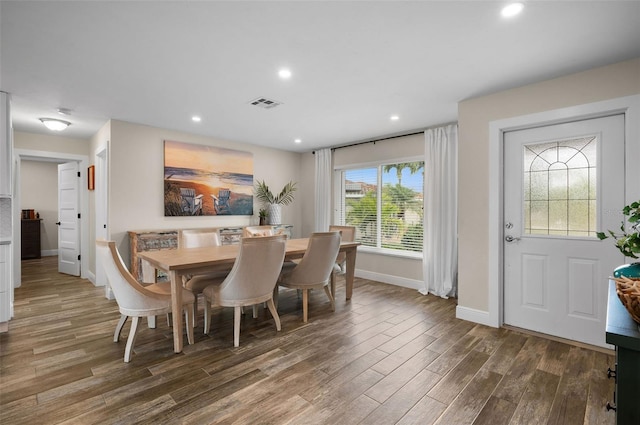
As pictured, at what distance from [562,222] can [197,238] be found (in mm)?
4017

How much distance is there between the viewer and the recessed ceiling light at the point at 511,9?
179cm

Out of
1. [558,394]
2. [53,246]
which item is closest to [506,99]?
[558,394]

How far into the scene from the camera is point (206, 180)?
5000 mm

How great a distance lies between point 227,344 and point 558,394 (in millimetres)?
2547

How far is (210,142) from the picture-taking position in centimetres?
509

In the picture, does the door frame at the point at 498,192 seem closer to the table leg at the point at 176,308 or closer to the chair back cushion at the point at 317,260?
the chair back cushion at the point at 317,260

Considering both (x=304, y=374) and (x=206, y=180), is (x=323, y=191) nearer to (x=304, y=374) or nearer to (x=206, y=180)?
(x=206, y=180)

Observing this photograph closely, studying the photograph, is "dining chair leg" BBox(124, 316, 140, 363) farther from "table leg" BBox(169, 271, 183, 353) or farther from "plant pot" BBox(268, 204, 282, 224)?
"plant pot" BBox(268, 204, 282, 224)

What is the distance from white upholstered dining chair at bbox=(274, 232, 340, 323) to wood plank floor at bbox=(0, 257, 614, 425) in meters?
0.39

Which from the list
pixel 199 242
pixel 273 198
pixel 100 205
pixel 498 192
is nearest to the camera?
pixel 498 192

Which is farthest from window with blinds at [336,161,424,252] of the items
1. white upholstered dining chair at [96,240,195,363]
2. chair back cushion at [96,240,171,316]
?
chair back cushion at [96,240,171,316]

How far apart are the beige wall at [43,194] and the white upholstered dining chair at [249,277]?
7677 millimetres

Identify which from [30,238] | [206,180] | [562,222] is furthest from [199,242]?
[30,238]

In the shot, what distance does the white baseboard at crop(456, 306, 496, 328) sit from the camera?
3191mm
